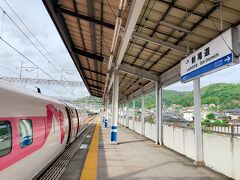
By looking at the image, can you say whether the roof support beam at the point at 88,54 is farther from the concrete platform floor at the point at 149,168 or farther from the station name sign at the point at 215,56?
the station name sign at the point at 215,56

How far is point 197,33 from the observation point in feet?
28.6

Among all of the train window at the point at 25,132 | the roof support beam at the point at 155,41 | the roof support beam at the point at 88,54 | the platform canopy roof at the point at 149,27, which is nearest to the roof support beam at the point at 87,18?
the platform canopy roof at the point at 149,27

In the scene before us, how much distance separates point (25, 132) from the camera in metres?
4.86

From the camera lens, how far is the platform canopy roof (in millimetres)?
7375

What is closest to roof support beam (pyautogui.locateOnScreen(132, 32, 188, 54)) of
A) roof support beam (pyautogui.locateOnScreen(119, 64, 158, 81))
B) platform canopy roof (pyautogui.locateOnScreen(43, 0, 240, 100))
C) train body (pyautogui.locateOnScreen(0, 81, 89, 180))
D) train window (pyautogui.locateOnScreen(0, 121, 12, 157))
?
platform canopy roof (pyautogui.locateOnScreen(43, 0, 240, 100))

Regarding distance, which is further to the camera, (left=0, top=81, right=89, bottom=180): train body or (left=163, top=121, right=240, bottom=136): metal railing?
(left=163, top=121, right=240, bottom=136): metal railing

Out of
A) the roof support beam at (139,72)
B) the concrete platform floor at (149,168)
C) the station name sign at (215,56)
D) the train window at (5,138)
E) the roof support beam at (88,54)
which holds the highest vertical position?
the roof support beam at (88,54)

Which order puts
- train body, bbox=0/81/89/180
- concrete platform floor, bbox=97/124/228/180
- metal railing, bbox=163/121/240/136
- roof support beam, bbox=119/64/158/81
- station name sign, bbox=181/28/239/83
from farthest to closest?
roof support beam, bbox=119/64/158/81 → metal railing, bbox=163/121/240/136 → concrete platform floor, bbox=97/124/228/180 → station name sign, bbox=181/28/239/83 → train body, bbox=0/81/89/180

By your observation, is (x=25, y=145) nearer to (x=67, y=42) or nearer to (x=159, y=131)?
(x=67, y=42)

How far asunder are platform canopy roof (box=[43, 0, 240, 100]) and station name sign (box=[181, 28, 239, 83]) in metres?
0.33

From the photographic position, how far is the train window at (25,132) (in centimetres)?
467

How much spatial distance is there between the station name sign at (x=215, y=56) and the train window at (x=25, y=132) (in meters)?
4.98

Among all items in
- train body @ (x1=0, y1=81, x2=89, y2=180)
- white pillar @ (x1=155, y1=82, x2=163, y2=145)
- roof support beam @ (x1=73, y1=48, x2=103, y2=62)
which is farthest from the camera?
roof support beam @ (x1=73, y1=48, x2=103, y2=62)

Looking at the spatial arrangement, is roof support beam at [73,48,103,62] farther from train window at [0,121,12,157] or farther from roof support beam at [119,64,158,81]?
train window at [0,121,12,157]
